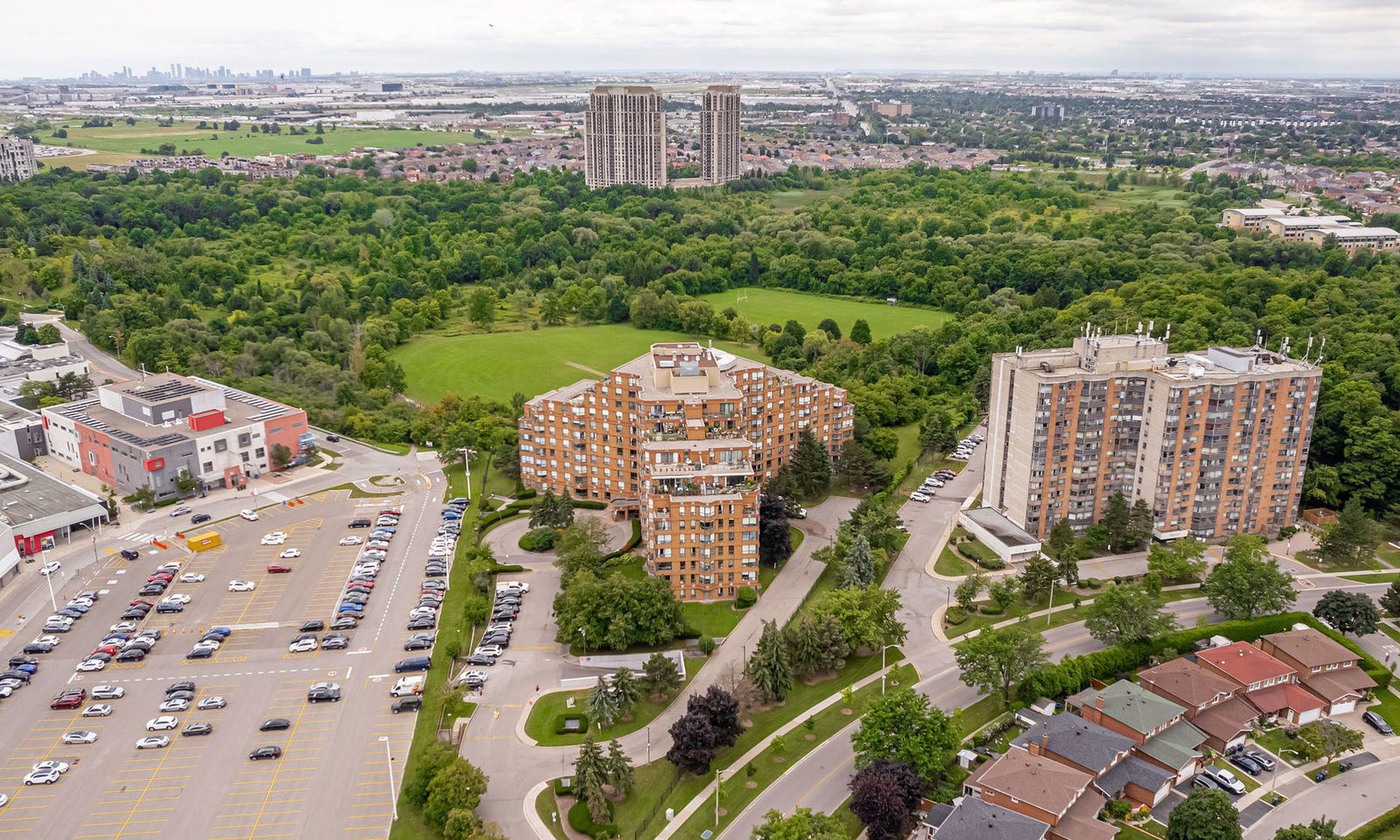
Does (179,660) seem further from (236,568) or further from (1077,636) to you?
(1077,636)

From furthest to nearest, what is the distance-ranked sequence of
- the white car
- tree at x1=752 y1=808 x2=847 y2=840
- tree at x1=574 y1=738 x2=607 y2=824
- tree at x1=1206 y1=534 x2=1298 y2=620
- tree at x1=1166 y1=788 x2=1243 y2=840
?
tree at x1=1206 y1=534 x2=1298 y2=620 < the white car < tree at x1=574 y1=738 x2=607 y2=824 < tree at x1=1166 y1=788 x2=1243 y2=840 < tree at x1=752 y1=808 x2=847 y2=840

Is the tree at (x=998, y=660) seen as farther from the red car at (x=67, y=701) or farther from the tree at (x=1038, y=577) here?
the red car at (x=67, y=701)

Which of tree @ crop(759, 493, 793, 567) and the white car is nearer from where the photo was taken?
the white car

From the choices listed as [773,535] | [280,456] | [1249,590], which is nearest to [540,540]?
[773,535]

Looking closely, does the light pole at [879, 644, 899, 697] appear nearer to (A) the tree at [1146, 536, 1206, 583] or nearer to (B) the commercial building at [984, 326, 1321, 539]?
(B) the commercial building at [984, 326, 1321, 539]

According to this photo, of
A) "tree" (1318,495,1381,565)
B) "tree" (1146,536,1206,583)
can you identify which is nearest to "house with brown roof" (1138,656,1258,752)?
"tree" (1146,536,1206,583)

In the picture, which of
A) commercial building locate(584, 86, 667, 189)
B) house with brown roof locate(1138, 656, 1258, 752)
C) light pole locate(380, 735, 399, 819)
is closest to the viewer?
light pole locate(380, 735, 399, 819)
